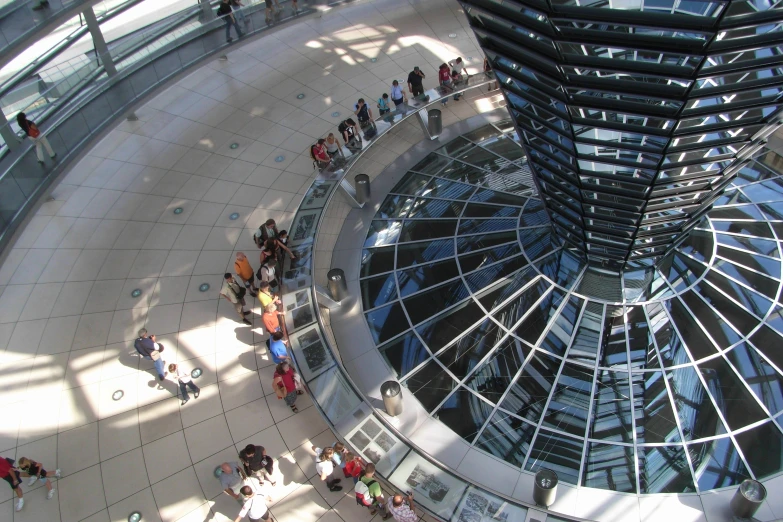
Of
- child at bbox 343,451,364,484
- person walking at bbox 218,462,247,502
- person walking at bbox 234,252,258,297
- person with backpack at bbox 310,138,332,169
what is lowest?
child at bbox 343,451,364,484

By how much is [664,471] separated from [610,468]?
1076mm

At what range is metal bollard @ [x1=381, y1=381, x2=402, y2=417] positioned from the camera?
1430 cm

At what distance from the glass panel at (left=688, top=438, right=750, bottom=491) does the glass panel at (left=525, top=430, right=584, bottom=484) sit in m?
2.33

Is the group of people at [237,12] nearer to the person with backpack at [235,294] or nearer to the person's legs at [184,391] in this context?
the person with backpack at [235,294]

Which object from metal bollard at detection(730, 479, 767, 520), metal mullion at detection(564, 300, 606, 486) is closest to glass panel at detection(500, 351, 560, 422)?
metal mullion at detection(564, 300, 606, 486)

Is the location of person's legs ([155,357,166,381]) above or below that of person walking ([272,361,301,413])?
above

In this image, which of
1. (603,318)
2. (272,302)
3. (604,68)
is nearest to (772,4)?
(604,68)

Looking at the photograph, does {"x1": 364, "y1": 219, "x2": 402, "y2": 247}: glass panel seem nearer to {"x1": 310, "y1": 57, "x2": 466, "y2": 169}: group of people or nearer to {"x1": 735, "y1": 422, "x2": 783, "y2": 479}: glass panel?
{"x1": 310, "y1": 57, "x2": 466, "y2": 169}: group of people

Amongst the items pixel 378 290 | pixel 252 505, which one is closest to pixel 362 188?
pixel 378 290

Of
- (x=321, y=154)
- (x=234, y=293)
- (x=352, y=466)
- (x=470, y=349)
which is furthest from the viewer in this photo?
(x=321, y=154)

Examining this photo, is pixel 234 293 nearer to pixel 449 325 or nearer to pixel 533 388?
pixel 449 325

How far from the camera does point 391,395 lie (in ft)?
46.8

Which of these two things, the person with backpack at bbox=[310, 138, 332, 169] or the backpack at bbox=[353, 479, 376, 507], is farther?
the person with backpack at bbox=[310, 138, 332, 169]

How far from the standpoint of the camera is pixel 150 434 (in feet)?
49.4
